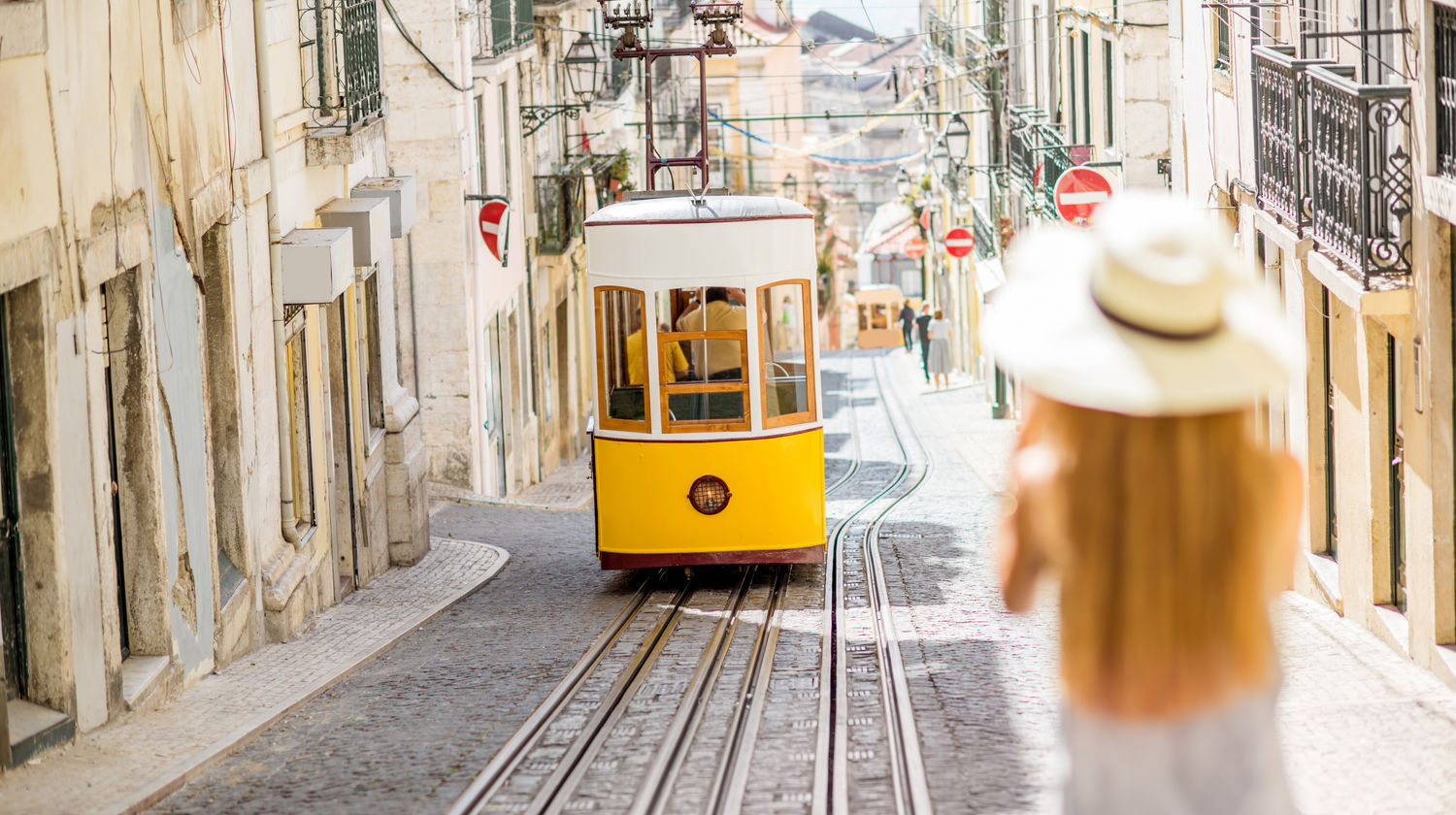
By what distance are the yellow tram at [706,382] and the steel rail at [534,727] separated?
2.59ft

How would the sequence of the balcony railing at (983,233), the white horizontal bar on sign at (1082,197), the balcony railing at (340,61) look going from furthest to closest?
the balcony railing at (983,233) < the white horizontal bar on sign at (1082,197) < the balcony railing at (340,61)

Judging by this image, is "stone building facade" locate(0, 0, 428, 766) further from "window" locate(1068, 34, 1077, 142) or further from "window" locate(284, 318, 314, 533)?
"window" locate(1068, 34, 1077, 142)

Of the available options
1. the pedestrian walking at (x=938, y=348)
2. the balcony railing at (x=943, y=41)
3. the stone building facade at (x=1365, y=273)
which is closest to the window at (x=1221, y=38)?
the stone building facade at (x=1365, y=273)

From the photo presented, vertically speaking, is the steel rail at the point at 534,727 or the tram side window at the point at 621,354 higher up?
the tram side window at the point at 621,354

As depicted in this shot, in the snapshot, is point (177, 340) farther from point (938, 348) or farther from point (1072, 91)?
point (938, 348)

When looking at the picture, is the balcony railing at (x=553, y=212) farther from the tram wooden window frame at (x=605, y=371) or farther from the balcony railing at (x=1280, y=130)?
the balcony railing at (x=1280, y=130)

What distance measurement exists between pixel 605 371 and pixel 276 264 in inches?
93.9

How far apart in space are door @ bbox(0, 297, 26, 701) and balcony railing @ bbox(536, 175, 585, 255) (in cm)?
1877

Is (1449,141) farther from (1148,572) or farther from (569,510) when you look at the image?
(569,510)

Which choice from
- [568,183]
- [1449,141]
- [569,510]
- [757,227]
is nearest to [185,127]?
[757,227]

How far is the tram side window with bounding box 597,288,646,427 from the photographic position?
11883 millimetres

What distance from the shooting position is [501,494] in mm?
22078

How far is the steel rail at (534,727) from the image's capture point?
21.9 feet

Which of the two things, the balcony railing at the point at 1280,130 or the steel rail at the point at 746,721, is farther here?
the balcony railing at the point at 1280,130
